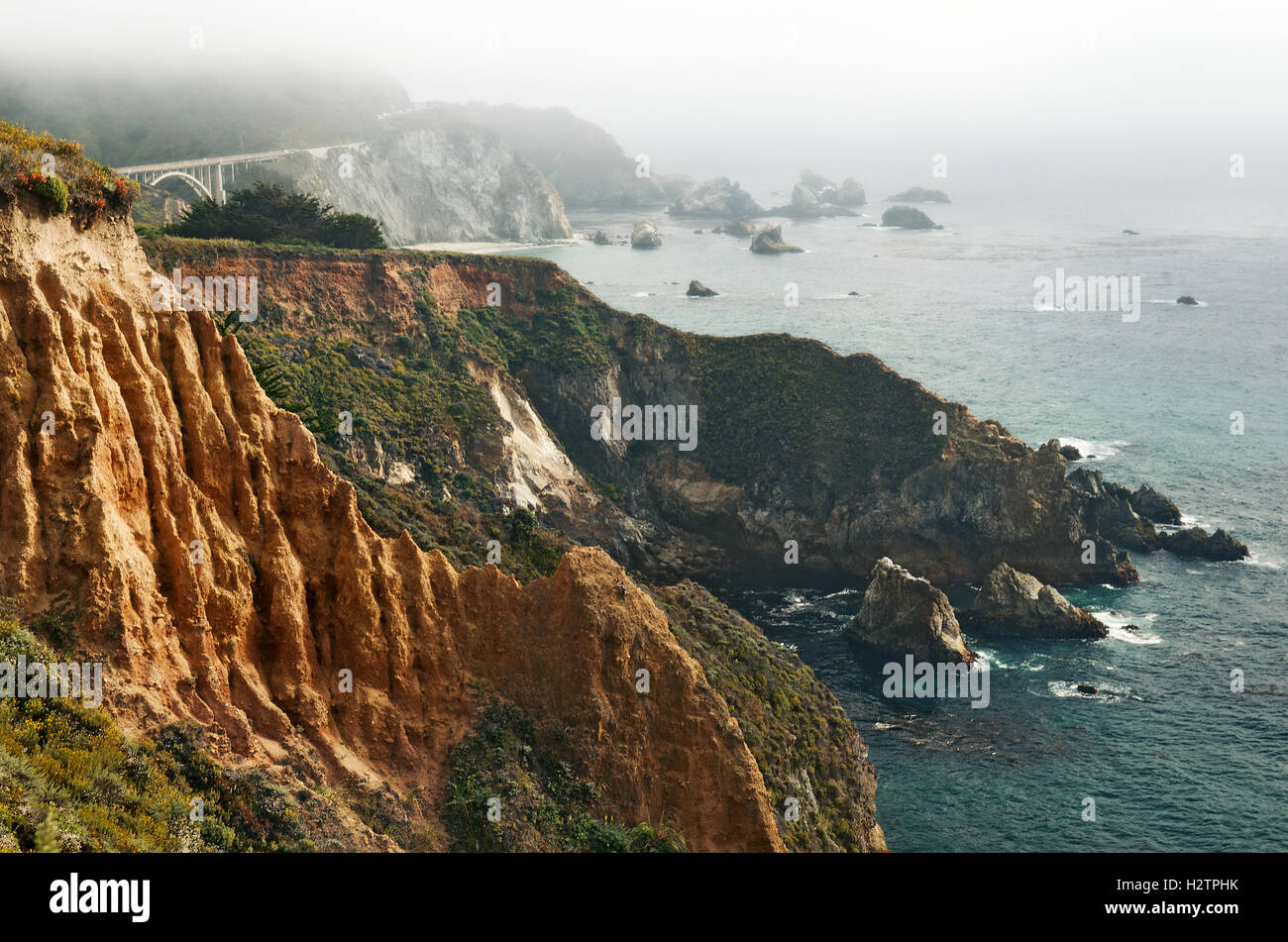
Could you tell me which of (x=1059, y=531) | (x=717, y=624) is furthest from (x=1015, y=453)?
(x=717, y=624)

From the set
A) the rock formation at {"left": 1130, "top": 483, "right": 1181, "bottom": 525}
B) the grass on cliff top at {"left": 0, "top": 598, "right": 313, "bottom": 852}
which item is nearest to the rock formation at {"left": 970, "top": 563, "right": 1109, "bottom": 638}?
the rock formation at {"left": 1130, "top": 483, "right": 1181, "bottom": 525}

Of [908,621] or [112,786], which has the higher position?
[112,786]

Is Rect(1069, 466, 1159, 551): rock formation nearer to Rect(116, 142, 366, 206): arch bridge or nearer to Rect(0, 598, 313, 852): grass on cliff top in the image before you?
Rect(0, 598, 313, 852): grass on cliff top

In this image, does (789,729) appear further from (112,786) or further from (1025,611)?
(112,786)

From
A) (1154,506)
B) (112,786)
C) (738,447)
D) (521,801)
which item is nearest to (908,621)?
(738,447)

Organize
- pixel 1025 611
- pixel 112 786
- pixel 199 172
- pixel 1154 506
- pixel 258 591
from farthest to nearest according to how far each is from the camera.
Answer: pixel 199 172
pixel 1154 506
pixel 1025 611
pixel 258 591
pixel 112 786

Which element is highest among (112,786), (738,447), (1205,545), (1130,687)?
(738,447)

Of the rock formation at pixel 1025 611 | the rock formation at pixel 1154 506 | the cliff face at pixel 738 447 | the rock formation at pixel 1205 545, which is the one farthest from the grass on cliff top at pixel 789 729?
the rock formation at pixel 1154 506
